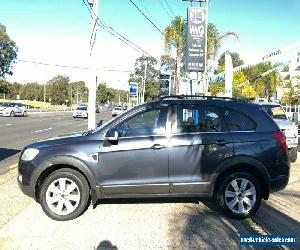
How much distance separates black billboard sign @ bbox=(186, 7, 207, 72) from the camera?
780 inches

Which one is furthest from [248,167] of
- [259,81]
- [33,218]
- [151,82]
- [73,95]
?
[73,95]

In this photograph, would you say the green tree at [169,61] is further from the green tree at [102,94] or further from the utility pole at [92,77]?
the green tree at [102,94]

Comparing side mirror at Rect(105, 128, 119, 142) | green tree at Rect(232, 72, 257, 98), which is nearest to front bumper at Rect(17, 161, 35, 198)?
side mirror at Rect(105, 128, 119, 142)

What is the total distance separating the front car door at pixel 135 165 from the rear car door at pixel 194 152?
14cm

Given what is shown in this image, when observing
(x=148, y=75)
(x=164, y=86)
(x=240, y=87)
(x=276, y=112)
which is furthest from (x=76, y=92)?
(x=276, y=112)

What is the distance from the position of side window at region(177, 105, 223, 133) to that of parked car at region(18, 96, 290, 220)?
15 millimetres

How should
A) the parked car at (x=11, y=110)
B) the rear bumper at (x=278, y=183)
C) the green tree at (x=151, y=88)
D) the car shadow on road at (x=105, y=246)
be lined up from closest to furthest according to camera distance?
the car shadow on road at (x=105, y=246)
the rear bumper at (x=278, y=183)
the parked car at (x=11, y=110)
the green tree at (x=151, y=88)

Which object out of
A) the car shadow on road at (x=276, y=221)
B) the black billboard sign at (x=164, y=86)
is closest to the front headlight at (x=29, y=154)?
the car shadow on road at (x=276, y=221)

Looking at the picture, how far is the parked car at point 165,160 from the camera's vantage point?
6.47 m

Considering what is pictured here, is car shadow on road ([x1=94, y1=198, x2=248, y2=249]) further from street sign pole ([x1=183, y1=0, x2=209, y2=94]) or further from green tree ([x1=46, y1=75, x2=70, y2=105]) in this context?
green tree ([x1=46, y1=75, x2=70, y2=105])

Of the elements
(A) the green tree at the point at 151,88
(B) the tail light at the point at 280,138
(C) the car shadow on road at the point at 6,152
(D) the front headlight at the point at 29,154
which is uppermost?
(A) the green tree at the point at 151,88

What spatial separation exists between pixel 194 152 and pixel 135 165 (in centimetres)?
87

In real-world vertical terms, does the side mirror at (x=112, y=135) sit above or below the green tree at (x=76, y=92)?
below

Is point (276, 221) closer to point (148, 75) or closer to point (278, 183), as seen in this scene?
point (278, 183)
